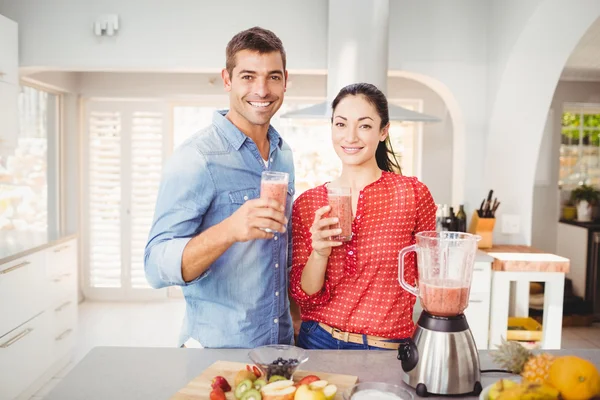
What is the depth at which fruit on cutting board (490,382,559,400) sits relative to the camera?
1068 mm

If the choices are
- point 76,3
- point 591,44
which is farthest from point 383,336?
point 591,44

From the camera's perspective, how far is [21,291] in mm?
3293

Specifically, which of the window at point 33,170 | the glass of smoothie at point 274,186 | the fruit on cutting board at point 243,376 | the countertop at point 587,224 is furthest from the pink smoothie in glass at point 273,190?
the countertop at point 587,224

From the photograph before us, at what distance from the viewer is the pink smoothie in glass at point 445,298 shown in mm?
1320

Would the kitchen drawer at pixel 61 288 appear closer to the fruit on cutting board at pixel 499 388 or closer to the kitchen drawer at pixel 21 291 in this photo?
the kitchen drawer at pixel 21 291

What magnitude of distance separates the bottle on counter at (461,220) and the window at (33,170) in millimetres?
3739

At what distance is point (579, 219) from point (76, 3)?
19.3 feet

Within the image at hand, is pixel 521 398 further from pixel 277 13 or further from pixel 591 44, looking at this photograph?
pixel 591 44

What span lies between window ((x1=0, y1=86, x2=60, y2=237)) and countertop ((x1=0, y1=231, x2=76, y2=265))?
89 centimetres

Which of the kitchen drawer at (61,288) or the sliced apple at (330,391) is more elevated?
the sliced apple at (330,391)

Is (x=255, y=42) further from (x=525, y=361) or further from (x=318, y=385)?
(x=525, y=361)

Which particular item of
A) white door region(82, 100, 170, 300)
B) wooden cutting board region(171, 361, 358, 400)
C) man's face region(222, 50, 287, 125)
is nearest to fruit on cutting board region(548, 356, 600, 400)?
wooden cutting board region(171, 361, 358, 400)

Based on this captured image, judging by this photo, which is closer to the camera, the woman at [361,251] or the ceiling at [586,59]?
the woman at [361,251]

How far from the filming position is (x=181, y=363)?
150cm
